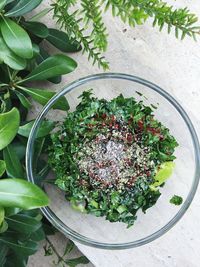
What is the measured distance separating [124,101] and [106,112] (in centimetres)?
4

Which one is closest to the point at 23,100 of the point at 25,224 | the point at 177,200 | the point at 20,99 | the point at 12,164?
the point at 20,99

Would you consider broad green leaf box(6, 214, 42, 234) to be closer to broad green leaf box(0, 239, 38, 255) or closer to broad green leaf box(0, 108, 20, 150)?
broad green leaf box(0, 239, 38, 255)

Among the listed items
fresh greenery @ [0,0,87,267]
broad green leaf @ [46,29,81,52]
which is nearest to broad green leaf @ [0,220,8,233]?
fresh greenery @ [0,0,87,267]

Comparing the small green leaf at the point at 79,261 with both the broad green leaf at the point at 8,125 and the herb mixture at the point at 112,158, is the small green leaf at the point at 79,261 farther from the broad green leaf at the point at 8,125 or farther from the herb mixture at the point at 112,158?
the broad green leaf at the point at 8,125

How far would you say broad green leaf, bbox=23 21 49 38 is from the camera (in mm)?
1187

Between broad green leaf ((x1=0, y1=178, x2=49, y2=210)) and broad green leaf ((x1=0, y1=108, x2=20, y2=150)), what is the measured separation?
7 cm

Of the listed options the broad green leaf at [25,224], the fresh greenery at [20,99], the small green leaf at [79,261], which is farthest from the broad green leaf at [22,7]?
the small green leaf at [79,261]

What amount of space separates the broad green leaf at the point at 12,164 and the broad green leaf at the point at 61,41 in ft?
0.71

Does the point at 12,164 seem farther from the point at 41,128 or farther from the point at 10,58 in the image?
the point at 10,58

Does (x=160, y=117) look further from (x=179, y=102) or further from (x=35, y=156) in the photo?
(x=35, y=156)

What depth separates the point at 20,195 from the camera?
1.03 m

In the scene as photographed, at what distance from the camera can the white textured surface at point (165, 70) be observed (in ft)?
4.02

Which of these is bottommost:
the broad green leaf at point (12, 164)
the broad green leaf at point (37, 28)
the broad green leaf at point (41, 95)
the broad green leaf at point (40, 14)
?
the broad green leaf at point (12, 164)

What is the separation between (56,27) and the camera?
1.25 metres
